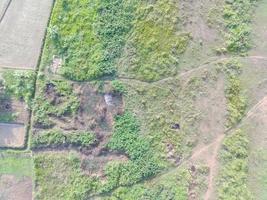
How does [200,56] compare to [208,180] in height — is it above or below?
above

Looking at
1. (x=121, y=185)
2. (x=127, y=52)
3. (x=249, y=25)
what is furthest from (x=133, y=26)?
(x=121, y=185)

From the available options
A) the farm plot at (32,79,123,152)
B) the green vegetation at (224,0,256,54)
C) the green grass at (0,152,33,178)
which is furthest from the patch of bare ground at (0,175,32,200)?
the green vegetation at (224,0,256,54)

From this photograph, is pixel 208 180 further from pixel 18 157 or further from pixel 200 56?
pixel 18 157

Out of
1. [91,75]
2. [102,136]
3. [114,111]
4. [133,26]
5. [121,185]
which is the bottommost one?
[121,185]

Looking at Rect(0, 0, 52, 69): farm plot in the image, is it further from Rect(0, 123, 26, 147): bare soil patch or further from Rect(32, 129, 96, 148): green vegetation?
Rect(32, 129, 96, 148): green vegetation

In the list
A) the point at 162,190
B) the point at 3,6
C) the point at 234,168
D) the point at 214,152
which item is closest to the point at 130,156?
the point at 162,190

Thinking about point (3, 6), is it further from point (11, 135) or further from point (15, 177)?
point (15, 177)
